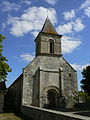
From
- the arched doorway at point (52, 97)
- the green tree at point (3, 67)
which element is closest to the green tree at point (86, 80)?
the arched doorway at point (52, 97)

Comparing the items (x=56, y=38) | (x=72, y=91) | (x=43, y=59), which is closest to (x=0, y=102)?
(x=43, y=59)

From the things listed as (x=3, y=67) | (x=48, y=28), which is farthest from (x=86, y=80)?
(x=3, y=67)

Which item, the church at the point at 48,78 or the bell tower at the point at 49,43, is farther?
the bell tower at the point at 49,43

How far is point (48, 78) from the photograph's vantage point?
2248cm

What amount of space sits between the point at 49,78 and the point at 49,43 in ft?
18.9

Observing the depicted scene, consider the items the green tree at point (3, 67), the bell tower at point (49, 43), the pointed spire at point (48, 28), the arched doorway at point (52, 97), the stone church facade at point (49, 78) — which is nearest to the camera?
the green tree at point (3, 67)

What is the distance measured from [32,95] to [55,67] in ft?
18.2

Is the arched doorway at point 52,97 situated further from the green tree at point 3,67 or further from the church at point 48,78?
the green tree at point 3,67

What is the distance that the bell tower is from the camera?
2391cm

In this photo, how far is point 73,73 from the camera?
79.0 feet

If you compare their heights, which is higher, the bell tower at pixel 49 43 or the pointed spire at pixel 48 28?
the pointed spire at pixel 48 28

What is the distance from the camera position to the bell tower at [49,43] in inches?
941

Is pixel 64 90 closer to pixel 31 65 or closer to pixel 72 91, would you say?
pixel 72 91

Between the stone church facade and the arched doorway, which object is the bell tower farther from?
the arched doorway
